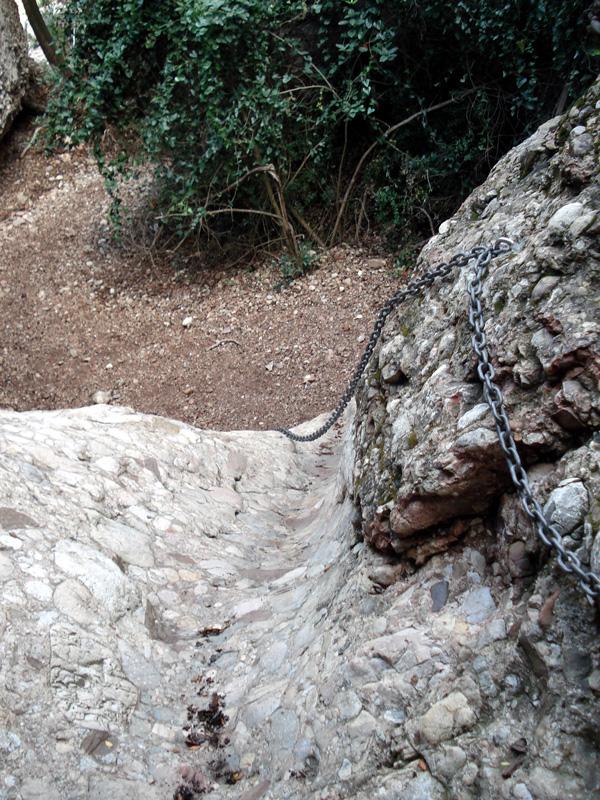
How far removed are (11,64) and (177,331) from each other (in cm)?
512

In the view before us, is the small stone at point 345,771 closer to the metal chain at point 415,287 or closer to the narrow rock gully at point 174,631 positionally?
the narrow rock gully at point 174,631

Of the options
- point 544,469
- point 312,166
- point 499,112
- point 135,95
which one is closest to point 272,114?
point 312,166

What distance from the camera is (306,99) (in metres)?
7.38

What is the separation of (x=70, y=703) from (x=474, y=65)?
21.9 feet

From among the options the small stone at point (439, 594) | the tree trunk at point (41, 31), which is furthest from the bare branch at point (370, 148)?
the small stone at point (439, 594)

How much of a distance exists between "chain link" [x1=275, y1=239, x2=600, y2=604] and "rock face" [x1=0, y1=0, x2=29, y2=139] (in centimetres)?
881

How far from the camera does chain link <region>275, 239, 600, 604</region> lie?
1.54 m

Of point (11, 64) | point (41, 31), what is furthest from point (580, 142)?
point (41, 31)

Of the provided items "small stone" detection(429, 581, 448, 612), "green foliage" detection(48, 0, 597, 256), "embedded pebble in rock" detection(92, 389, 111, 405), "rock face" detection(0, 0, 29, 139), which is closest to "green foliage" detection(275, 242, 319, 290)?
"green foliage" detection(48, 0, 597, 256)

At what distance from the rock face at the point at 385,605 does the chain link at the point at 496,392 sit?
44mm

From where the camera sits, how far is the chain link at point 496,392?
1.54 m

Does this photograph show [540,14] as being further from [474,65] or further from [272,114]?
[272,114]

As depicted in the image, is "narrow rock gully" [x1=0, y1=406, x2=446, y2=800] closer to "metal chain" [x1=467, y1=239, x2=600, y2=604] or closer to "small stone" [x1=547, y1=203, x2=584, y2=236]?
"metal chain" [x1=467, y1=239, x2=600, y2=604]

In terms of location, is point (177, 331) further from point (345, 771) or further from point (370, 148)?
point (345, 771)
